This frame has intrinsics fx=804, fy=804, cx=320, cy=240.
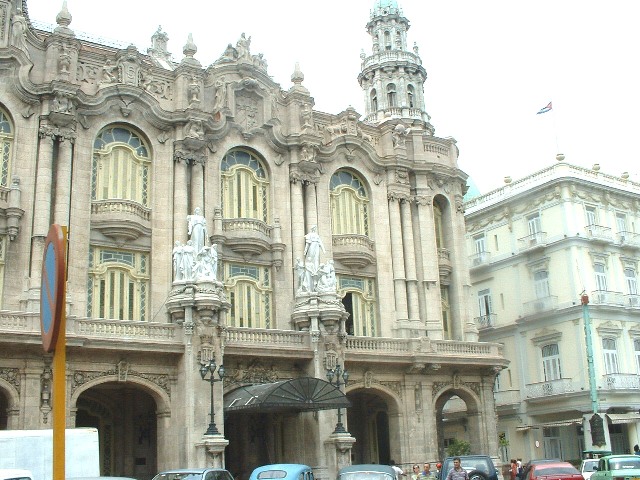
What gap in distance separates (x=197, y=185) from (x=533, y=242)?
21.0m

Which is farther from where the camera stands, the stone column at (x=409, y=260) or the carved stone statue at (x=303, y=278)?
the stone column at (x=409, y=260)

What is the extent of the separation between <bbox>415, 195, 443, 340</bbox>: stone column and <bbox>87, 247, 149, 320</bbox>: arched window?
13419 millimetres

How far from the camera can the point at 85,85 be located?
108 ft

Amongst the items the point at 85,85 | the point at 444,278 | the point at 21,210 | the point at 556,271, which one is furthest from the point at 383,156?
the point at 21,210

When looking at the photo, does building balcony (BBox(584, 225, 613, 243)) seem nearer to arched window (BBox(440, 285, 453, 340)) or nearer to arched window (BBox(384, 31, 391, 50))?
arched window (BBox(440, 285, 453, 340))

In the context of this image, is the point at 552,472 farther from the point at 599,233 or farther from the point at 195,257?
the point at 599,233

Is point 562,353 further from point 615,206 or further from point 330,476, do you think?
point 330,476

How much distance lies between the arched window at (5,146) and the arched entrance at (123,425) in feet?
28.5

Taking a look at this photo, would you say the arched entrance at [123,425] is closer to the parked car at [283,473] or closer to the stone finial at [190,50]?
the parked car at [283,473]

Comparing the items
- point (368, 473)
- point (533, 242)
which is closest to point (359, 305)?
point (533, 242)

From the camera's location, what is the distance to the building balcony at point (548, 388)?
1656 inches

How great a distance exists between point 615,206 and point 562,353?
32.2 ft

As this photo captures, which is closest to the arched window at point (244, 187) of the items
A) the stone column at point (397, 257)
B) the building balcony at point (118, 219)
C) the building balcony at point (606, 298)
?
the building balcony at point (118, 219)

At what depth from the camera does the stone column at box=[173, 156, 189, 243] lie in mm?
→ 32844
